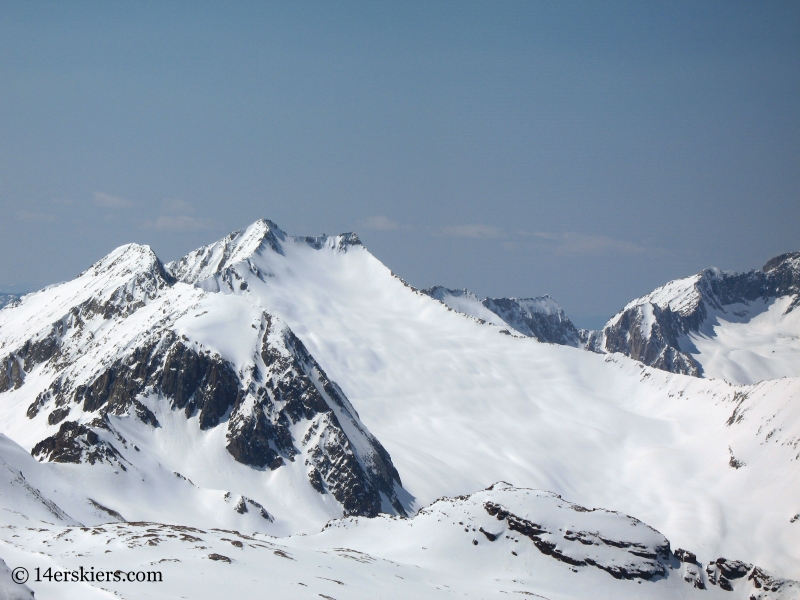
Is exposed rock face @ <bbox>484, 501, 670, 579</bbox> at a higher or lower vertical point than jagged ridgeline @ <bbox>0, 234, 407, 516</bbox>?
lower

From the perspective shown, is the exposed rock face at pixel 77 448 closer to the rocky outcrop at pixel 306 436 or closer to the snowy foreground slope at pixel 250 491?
the snowy foreground slope at pixel 250 491

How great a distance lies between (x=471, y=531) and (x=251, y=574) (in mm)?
44425

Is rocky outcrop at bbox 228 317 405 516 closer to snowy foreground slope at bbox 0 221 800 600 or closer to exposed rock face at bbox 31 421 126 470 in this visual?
snowy foreground slope at bbox 0 221 800 600

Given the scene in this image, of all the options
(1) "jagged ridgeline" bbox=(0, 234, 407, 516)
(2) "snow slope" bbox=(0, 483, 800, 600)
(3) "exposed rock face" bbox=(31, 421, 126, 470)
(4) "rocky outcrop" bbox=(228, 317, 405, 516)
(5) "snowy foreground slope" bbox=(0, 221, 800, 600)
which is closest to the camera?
(2) "snow slope" bbox=(0, 483, 800, 600)

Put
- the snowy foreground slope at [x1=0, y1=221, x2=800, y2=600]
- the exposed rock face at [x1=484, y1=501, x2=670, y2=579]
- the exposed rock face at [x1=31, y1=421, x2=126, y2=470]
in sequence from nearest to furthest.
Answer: the snowy foreground slope at [x1=0, y1=221, x2=800, y2=600], the exposed rock face at [x1=484, y1=501, x2=670, y2=579], the exposed rock face at [x1=31, y1=421, x2=126, y2=470]

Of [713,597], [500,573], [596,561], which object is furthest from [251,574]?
[713,597]

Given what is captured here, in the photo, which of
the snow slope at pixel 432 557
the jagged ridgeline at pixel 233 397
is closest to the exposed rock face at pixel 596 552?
the snow slope at pixel 432 557

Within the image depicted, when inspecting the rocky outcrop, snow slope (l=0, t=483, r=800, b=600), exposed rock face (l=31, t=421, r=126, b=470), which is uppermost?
the rocky outcrop

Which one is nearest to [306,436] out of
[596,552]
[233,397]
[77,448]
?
[233,397]

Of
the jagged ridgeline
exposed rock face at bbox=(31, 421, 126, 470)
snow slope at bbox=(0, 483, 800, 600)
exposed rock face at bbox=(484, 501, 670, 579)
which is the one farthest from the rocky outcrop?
exposed rock face at bbox=(484, 501, 670, 579)

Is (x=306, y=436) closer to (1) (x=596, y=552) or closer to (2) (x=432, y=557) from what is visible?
(2) (x=432, y=557)

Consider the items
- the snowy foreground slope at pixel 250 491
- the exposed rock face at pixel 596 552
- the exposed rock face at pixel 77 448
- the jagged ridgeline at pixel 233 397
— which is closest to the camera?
the snowy foreground slope at pixel 250 491

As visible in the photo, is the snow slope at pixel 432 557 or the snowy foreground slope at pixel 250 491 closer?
the snow slope at pixel 432 557

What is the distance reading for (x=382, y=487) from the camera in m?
174
